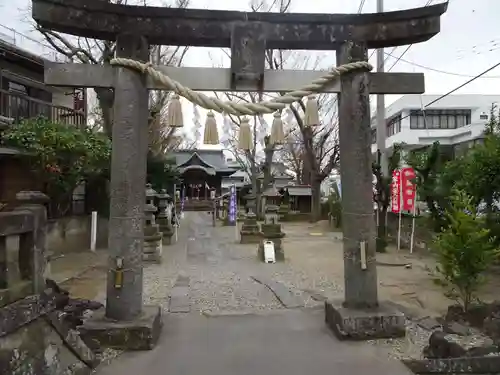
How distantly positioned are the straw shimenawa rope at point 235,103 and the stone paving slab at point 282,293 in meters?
3.56

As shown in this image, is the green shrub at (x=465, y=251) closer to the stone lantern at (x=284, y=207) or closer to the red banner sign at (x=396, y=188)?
the red banner sign at (x=396, y=188)

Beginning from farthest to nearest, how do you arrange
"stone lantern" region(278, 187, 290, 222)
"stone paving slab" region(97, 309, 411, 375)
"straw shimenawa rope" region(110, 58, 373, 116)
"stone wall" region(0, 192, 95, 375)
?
"stone lantern" region(278, 187, 290, 222)
"straw shimenawa rope" region(110, 58, 373, 116)
"stone paving slab" region(97, 309, 411, 375)
"stone wall" region(0, 192, 95, 375)

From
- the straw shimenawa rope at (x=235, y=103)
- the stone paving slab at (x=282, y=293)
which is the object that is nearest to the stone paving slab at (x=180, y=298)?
the stone paving slab at (x=282, y=293)

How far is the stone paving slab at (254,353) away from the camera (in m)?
4.12

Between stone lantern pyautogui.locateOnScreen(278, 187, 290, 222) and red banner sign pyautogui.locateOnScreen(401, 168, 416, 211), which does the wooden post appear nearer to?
red banner sign pyautogui.locateOnScreen(401, 168, 416, 211)

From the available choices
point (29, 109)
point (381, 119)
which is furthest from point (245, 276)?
point (29, 109)

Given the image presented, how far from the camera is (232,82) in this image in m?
5.11

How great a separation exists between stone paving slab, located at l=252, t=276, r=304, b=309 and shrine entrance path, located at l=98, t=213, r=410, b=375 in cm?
12

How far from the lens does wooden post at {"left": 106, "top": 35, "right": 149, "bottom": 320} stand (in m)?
4.83

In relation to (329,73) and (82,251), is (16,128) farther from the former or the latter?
(329,73)

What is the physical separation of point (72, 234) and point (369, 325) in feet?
35.7

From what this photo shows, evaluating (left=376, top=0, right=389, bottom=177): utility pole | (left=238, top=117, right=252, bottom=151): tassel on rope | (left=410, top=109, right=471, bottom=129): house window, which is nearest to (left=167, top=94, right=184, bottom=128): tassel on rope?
(left=238, top=117, right=252, bottom=151): tassel on rope

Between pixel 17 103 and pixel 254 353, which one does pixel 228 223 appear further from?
pixel 254 353

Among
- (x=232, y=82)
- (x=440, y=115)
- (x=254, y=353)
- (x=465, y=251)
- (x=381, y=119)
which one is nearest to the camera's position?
(x=254, y=353)
